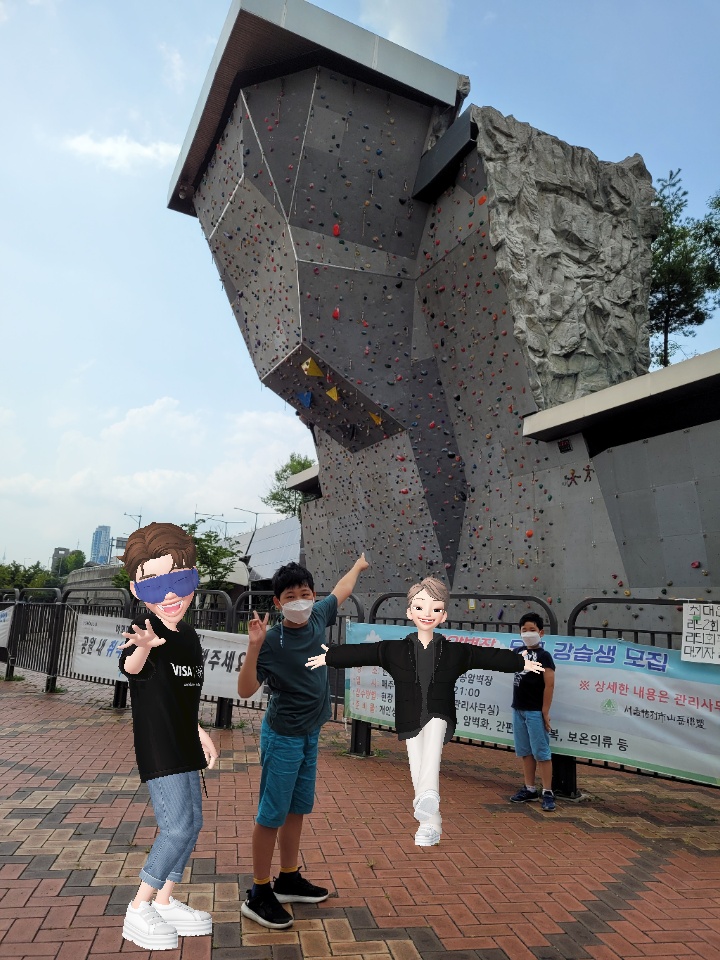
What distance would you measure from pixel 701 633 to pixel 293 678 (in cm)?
404

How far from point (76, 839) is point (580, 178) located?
14019 mm

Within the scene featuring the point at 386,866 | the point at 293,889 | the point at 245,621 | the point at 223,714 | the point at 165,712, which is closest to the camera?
the point at 165,712

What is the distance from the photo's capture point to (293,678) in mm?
3357

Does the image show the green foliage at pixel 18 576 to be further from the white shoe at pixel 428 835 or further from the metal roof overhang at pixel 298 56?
the white shoe at pixel 428 835

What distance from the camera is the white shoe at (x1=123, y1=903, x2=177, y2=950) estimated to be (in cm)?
230

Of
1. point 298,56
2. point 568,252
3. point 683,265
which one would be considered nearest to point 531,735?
point 568,252

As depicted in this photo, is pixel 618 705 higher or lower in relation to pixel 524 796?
higher

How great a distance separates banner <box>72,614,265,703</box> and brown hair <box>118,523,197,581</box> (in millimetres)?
5673

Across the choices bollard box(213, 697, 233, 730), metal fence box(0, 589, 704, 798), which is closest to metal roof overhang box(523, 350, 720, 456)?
metal fence box(0, 589, 704, 798)

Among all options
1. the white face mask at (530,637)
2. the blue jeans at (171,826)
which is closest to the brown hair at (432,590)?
the blue jeans at (171,826)

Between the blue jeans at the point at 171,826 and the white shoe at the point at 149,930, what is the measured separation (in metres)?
0.09

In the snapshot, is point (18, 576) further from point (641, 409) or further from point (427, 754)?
point (427, 754)

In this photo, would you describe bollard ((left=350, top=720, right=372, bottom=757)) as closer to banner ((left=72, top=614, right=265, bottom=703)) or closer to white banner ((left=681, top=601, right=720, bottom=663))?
banner ((left=72, top=614, right=265, bottom=703))

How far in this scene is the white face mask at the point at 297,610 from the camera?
3131mm
